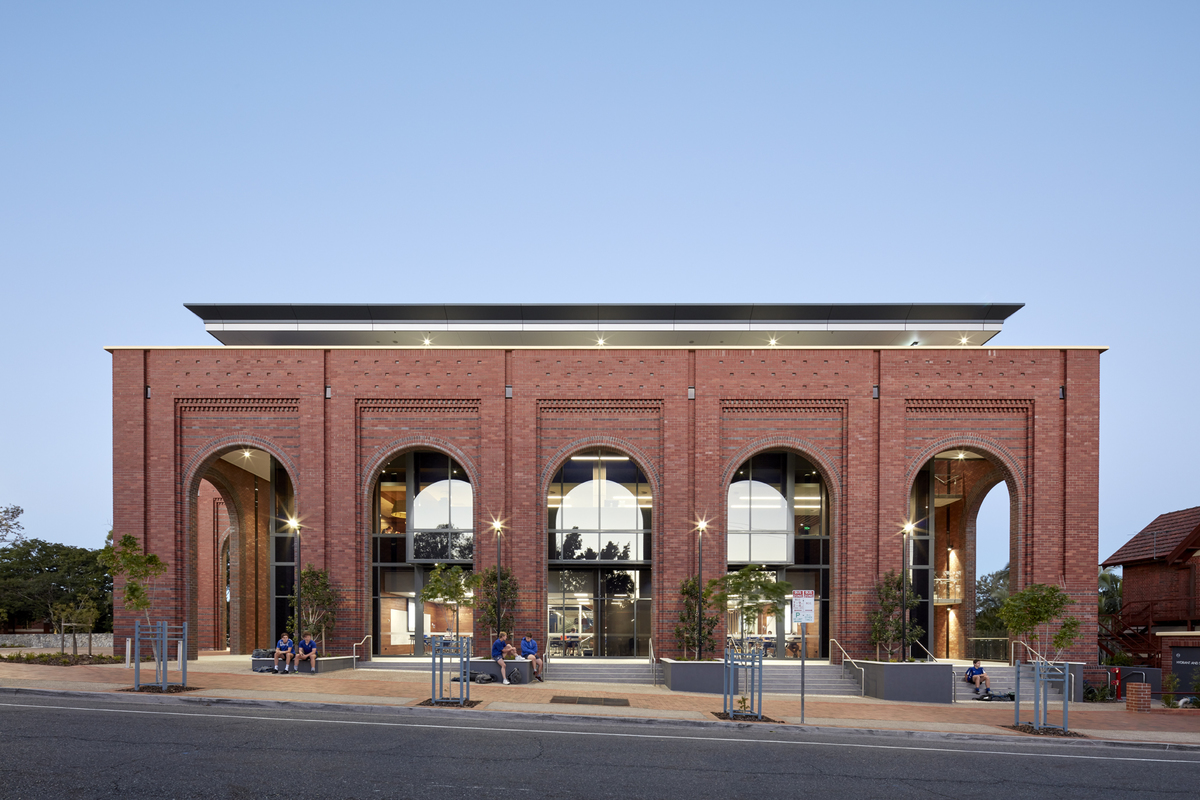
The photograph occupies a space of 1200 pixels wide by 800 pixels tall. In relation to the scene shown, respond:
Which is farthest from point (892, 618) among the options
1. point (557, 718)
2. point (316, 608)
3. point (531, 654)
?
point (316, 608)

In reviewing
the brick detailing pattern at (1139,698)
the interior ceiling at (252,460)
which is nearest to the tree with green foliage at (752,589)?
the brick detailing pattern at (1139,698)

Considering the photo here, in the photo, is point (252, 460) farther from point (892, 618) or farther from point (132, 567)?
point (892, 618)

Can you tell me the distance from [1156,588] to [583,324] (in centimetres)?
2462

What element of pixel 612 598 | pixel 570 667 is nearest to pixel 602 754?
pixel 570 667

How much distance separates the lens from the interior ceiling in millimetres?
31089

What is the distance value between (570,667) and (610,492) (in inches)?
246

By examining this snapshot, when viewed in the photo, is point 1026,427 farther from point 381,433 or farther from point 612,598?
point 381,433

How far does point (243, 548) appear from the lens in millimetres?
33531

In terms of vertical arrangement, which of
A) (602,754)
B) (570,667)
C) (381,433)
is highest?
(381,433)

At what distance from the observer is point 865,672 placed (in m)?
24.5

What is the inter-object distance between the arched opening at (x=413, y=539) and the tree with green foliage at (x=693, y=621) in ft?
24.4

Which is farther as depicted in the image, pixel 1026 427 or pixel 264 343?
pixel 264 343

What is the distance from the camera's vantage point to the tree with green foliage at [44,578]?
44.6m

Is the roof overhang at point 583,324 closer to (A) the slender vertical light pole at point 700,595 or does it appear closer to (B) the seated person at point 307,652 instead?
(A) the slender vertical light pole at point 700,595
